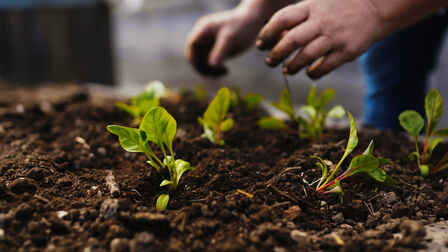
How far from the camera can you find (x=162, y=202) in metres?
0.93

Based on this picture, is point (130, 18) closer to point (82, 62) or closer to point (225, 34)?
point (82, 62)

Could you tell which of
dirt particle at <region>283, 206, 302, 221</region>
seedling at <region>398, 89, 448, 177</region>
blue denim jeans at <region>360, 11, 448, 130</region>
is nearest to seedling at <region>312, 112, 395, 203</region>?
dirt particle at <region>283, 206, 302, 221</region>

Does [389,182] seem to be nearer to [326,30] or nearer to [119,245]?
[326,30]

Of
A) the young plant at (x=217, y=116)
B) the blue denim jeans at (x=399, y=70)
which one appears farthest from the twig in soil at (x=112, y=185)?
the blue denim jeans at (x=399, y=70)

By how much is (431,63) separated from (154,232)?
7.06ft

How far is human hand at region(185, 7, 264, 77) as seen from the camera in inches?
70.7

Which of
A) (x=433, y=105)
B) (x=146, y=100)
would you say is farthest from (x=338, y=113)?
(x=146, y=100)

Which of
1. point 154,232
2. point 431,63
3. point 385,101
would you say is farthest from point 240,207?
point 431,63

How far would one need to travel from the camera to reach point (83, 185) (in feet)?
3.45

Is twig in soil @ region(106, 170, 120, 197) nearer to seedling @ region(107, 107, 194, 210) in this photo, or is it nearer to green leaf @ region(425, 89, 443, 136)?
seedling @ region(107, 107, 194, 210)

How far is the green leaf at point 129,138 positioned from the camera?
98 cm

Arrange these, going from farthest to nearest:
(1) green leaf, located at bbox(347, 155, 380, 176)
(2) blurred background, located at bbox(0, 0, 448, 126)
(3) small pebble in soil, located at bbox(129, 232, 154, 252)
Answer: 1. (2) blurred background, located at bbox(0, 0, 448, 126)
2. (1) green leaf, located at bbox(347, 155, 380, 176)
3. (3) small pebble in soil, located at bbox(129, 232, 154, 252)

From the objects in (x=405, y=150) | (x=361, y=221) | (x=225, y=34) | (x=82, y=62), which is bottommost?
(x=361, y=221)

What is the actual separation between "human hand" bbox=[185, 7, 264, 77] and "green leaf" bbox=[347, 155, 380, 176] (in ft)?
3.32
